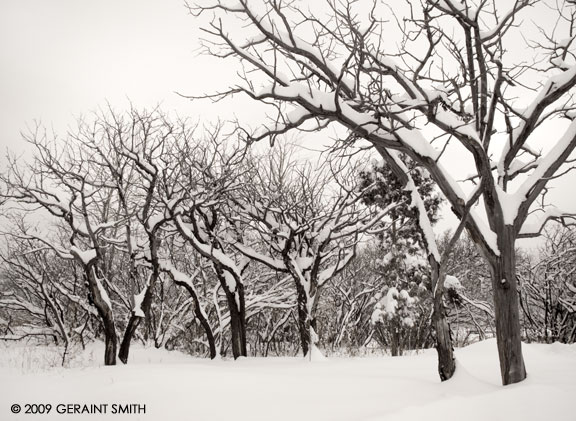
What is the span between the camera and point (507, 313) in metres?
5.32

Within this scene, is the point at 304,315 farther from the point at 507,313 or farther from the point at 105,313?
the point at 507,313

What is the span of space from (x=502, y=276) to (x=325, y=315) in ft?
63.8

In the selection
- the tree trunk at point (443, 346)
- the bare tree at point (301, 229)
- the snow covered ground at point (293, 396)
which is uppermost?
the bare tree at point (301, 229)

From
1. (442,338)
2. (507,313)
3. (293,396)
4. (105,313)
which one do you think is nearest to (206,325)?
(105,313)

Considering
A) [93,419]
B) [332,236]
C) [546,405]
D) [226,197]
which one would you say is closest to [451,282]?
[332,236]

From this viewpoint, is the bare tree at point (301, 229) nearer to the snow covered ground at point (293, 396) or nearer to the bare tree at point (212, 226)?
the bare tree at point (212, 226)

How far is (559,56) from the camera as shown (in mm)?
6270


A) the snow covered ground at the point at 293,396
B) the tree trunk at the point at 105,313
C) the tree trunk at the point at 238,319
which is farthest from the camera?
the tree trunk at the point at 238,319

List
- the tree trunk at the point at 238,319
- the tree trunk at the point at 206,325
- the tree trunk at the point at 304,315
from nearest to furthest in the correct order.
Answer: the tree trunk at the point at 304,315 < the tree trunk at the point at 238,319 < the tree trunk at the point at 206,325

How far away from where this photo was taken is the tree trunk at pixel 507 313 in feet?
17.0

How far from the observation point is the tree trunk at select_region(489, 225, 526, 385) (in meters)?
5.18

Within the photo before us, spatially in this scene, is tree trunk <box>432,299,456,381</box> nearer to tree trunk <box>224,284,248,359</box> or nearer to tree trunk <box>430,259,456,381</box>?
tree trunk <box>430,259,456,381</box>

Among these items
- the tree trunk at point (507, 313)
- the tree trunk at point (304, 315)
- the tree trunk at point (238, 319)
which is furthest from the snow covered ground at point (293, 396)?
the tree trunk at point (238, 319)

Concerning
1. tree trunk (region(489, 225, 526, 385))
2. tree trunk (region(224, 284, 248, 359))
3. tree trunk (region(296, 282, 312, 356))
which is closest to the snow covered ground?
tree trunk (region(489, 225, 526, 385))
